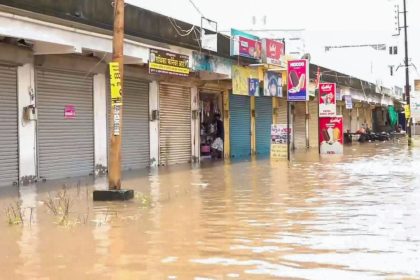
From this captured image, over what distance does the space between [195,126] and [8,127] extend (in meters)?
9.95

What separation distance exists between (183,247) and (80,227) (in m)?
1.91

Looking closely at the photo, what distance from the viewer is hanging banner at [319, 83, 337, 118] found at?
26.2 m

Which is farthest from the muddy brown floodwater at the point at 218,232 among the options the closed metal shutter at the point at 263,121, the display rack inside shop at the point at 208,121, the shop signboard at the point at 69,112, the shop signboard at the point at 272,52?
the closed metal shutter at the point at 263,121

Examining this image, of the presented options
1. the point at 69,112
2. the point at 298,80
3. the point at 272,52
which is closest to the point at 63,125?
the point at 69,112

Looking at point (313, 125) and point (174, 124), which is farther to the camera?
point (313, 125)

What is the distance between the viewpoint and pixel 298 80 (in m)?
22.3

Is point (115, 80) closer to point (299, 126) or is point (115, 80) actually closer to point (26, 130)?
point (26, 130)

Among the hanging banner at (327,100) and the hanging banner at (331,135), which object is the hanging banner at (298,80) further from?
the hanging banner at (327,100)

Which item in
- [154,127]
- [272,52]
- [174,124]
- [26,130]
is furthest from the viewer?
[272,52]

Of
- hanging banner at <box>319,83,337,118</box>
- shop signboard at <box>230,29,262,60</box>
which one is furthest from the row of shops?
hanging banner at <box>319,83,337,118</box>

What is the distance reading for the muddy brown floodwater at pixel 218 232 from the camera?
18.6 feet

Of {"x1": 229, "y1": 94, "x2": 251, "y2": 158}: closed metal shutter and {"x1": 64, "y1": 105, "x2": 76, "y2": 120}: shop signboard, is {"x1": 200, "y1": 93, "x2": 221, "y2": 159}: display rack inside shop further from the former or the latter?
{"x1": 64, "y1": 105, "x2": 76, "y2": 120}: shop signboard

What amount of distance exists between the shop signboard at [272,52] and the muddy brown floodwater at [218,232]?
1113 centimetres

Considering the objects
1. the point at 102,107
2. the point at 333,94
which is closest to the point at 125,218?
the point at 102,107
